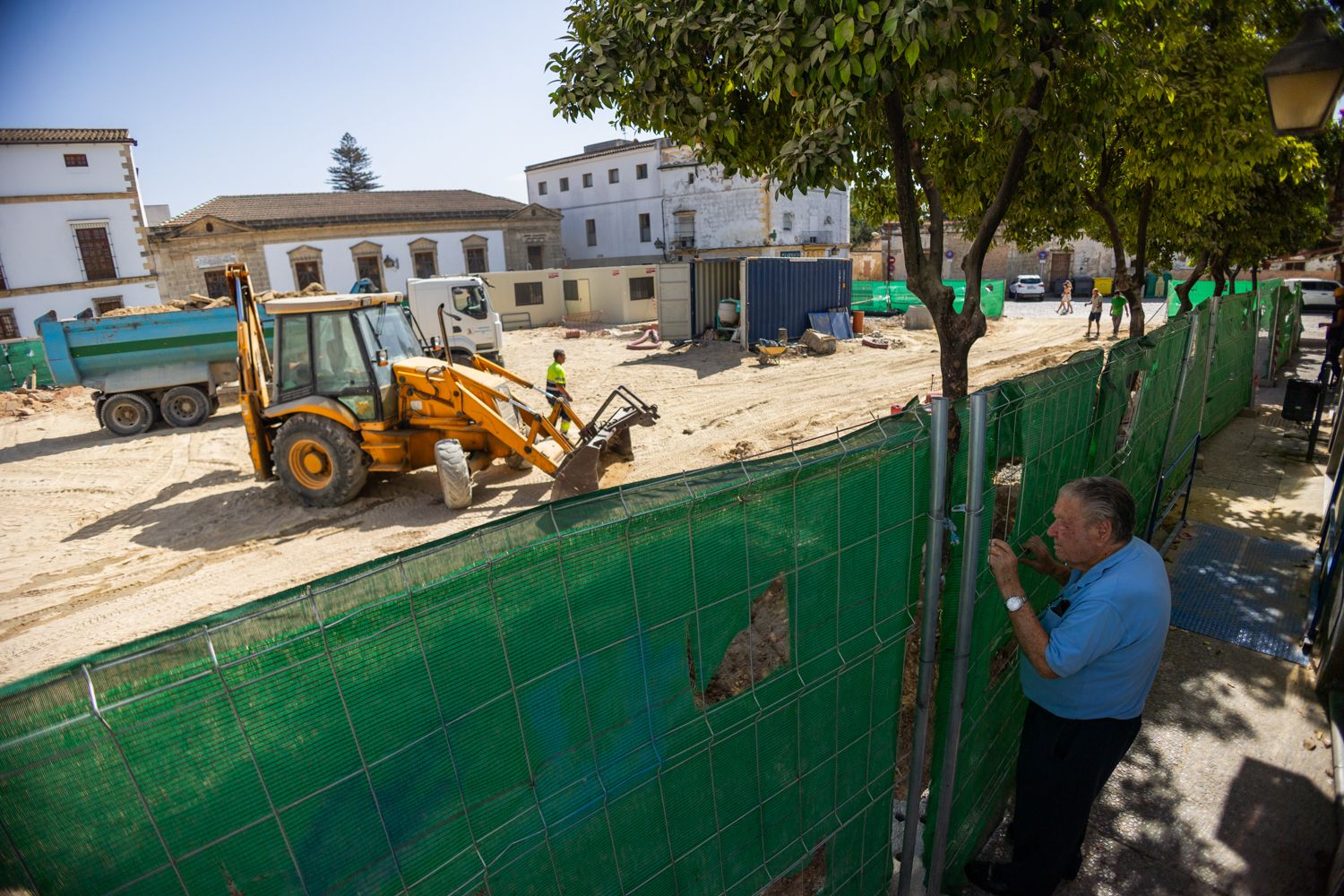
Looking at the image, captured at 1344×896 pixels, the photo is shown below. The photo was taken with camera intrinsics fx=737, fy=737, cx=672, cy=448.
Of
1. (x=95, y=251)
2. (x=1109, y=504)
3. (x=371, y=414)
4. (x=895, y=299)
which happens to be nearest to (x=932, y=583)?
(x=1109, y=504)

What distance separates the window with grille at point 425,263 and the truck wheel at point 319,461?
3032cm

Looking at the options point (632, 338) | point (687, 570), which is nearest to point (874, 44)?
point (687, 570)

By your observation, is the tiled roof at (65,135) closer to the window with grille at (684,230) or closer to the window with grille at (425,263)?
the window with grille at (425,263)

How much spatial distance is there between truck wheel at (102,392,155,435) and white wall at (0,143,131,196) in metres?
21.7

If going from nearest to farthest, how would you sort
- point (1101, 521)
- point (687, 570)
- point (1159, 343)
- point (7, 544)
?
1. point (687, 570)
2. point (1101, 521)
3. point (1159, 343)
4. point (7, 544)

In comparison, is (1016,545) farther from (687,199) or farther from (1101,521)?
(687,199)

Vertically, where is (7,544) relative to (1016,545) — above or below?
below

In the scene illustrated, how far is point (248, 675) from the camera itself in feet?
4.25

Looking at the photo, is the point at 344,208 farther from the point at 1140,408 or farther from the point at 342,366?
the point at 1140,408

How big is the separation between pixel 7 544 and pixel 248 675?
1071 cm

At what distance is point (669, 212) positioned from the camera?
40.9 meters

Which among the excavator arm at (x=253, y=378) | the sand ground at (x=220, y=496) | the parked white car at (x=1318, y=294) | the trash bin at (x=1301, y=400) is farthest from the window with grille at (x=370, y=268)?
the parked white car at (x=1318, y=294)

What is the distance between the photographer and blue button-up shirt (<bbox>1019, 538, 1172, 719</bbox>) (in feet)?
8.01

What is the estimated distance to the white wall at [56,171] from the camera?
1107 inches
